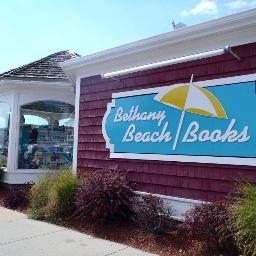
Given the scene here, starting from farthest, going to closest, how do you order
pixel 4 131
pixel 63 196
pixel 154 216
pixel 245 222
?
pixel 4 131
pixel 63 196
pixel 154 216
pixel 245 222

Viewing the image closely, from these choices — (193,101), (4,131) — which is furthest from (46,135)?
(193,101)

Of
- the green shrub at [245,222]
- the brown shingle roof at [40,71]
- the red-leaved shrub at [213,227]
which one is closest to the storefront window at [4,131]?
the brown shingle roof at [40,71]

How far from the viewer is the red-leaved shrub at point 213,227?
5921 millimetres

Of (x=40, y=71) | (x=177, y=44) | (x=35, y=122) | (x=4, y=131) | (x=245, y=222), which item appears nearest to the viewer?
(x=245, y=222)

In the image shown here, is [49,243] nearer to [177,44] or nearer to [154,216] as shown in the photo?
[154,216]

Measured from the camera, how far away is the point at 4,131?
13.4 meters

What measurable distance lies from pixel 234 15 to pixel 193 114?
1807mm

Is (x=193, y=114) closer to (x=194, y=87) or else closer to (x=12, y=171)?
(x=194, y=87)

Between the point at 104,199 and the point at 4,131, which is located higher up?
the point at 4,131

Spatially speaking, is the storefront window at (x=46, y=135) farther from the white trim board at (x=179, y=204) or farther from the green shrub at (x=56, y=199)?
the white trim board at (x=179, y=204)

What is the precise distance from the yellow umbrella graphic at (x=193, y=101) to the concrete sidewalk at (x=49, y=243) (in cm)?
215

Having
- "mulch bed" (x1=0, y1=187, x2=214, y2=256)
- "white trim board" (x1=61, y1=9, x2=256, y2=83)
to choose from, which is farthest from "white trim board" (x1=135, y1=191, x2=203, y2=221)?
"white trim board" (x1=61, y1=9, x2=256, y2=83)

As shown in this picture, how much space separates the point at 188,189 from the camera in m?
7.45

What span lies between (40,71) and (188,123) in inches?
274
